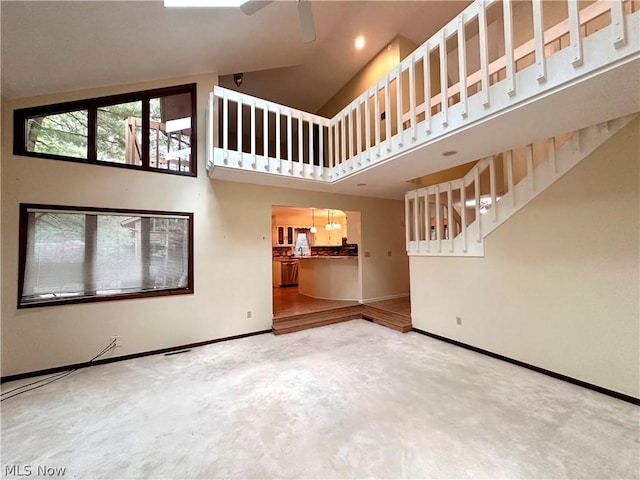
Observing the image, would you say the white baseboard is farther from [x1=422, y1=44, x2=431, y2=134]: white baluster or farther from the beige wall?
[x1=422, y1=44, x2=431, y2=134]: white baluster

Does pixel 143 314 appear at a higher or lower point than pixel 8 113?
lower

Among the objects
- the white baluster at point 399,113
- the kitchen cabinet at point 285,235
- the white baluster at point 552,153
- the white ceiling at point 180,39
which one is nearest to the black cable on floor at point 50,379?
the white ceiling at point 180,39

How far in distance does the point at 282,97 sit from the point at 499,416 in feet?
24.1

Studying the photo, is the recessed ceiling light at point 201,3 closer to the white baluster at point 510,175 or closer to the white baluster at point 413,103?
the white baluster at point 413,103

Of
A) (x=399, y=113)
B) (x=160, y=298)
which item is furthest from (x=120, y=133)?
(x=399, y=113)

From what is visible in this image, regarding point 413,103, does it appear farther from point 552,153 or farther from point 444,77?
point 552,153

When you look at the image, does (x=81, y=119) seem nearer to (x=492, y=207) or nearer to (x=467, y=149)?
(x=467, y=149)

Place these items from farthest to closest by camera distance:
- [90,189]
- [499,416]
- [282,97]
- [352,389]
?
[282,97]
[90,189]
[352,389]
[499,416]

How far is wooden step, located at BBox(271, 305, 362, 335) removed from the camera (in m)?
4.67

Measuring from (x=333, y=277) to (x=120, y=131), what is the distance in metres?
5.00

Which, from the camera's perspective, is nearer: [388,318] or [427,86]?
[427,86]

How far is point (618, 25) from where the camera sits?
5.50ft

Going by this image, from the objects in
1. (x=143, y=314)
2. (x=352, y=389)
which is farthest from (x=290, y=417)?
(x=143, y=314)

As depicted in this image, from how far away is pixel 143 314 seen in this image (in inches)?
147
